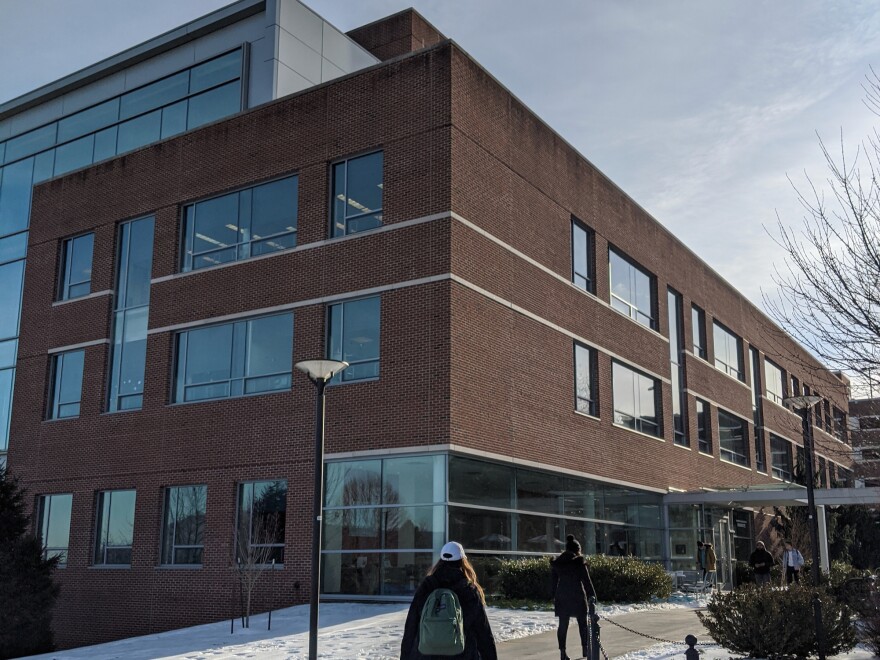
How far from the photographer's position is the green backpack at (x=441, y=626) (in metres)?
7.39

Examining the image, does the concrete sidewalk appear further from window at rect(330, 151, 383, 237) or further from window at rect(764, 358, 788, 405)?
window at rect(764, 358, 788, 405)

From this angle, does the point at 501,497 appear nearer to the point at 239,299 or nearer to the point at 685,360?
the point at 239,299

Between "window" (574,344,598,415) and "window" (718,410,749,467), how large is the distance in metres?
12.2

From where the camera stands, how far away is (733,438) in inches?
1556

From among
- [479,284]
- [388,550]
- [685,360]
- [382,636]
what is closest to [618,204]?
[685,360]

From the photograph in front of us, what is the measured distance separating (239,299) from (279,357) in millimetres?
2039

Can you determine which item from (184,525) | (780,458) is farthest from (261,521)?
(780,458)

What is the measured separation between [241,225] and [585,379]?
33.8 ft

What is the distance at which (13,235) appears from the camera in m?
31.5

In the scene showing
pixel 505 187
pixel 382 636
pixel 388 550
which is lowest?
pixel 382 636

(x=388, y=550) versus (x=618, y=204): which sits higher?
(x=618, y=204)

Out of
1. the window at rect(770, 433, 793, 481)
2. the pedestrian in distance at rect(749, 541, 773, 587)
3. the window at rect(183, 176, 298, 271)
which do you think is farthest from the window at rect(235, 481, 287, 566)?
the window at rect(770, 433, 793, 481)

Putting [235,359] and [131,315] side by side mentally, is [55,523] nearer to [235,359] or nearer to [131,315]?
[131,315]

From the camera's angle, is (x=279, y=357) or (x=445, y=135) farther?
(x=279, y=357)
